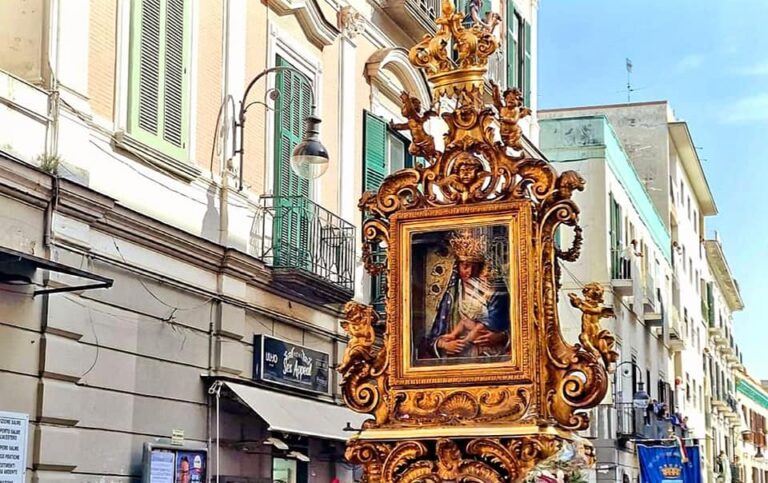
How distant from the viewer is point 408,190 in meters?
6.92

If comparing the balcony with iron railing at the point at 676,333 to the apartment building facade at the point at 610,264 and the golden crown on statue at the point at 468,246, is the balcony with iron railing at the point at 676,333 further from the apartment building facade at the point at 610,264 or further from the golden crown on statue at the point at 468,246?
the golden crown on statue at the point at 468,246

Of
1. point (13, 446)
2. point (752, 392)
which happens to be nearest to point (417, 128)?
point (13, 446)

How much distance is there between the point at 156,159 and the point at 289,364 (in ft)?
11.2

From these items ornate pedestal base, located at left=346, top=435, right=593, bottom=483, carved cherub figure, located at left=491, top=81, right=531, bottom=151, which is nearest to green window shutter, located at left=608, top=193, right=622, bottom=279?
carved cherub figure, located at left=491, top=81, right=531, bottom=151

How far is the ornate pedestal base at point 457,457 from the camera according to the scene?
622cm

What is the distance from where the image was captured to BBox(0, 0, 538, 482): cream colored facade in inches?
392

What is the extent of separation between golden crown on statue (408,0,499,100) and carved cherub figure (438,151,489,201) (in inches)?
14.6

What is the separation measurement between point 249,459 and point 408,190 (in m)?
7.19

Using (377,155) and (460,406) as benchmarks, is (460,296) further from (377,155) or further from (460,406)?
(377,155)

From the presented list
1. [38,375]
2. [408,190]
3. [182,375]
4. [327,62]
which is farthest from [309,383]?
[408,190]

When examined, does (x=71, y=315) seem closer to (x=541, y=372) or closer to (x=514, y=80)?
(x=541, y=372)

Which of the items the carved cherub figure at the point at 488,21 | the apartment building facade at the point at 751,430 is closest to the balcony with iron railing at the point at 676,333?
the apartment building facade at the point at 751,430

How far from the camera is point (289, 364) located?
47.0 feet

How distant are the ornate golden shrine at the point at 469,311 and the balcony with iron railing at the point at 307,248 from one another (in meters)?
6.85
